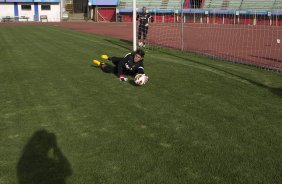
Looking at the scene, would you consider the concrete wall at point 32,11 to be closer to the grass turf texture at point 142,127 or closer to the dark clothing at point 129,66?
the grass turf texture at point 142,127

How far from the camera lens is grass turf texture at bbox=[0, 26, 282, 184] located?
14.1 feet

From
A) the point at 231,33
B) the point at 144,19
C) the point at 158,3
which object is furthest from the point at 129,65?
the point at 158,3

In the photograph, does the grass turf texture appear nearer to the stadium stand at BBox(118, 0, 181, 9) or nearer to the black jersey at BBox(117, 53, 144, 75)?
the black jersey at BBox(117, 53, 144, 75)

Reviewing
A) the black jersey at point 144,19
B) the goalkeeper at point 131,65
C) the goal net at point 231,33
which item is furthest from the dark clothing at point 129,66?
the black jersey at point 144,19

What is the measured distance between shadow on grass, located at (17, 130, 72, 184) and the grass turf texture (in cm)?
1

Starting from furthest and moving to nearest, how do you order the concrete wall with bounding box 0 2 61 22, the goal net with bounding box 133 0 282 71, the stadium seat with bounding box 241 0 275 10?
the concrete wall with bounding box 0 2 61 22 → the stadium seat with bounding box 241 0 275 10 → the goal net with bounding box 133 0 282 71

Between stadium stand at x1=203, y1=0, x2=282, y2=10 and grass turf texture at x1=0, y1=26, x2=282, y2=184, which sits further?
stadium stand at x1=203, y1=0, x2=282, y2=10

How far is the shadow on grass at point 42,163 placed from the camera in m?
4.10

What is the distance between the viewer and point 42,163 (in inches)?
176

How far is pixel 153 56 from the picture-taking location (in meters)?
14.0

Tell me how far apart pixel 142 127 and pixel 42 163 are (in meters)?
1.78

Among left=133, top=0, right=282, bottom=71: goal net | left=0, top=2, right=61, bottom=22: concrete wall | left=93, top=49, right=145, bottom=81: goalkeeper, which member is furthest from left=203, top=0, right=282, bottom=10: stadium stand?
left=0, top=2, right=61, bottom=22: concrete wall

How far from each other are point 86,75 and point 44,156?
17.4 feet

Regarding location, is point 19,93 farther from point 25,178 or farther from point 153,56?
point 153,56
